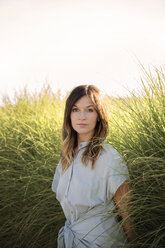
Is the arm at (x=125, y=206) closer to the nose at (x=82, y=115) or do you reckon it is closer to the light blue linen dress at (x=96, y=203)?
the light blue linen dress at (x=96, y=203)

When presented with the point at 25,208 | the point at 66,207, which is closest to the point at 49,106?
the point at 25,208

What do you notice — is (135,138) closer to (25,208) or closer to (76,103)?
(76,103)

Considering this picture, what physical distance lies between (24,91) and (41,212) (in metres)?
3.19

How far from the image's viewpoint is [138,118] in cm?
204

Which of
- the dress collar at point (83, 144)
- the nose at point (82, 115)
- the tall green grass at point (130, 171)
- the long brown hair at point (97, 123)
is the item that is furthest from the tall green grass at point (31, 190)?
the nose at point (82, 115)

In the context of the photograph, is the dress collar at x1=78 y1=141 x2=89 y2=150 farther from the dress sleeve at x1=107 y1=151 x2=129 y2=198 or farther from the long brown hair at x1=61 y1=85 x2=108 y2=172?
the dress sleeve at x1=107 y1=151 x2=129 y2=198

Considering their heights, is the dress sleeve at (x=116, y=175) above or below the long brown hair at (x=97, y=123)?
below

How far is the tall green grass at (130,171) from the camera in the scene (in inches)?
62.6

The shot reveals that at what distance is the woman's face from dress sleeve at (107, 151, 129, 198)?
0.30 metres

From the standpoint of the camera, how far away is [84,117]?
5.70 feet

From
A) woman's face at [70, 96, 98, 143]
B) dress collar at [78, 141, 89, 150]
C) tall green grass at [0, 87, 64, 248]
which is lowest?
tall green grass at [0, 87, 64, 248]

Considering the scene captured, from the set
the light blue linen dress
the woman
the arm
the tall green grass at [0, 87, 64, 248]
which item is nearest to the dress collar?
the woman

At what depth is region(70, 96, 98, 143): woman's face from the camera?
1.75 meters

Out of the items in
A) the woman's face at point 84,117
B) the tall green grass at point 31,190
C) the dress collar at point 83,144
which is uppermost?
the woman's face at point 84,117
